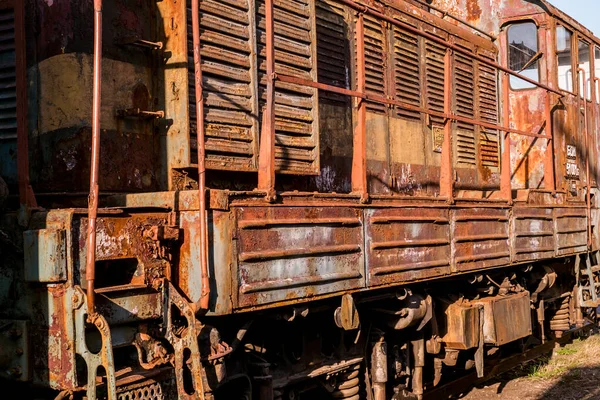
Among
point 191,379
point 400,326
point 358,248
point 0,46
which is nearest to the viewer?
point 191,379

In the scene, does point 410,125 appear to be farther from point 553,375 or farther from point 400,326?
point 553,375

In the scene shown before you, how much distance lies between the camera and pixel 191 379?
343cm

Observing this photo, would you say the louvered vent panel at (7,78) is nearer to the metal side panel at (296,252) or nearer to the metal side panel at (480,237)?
the metal side panel at (296,252)

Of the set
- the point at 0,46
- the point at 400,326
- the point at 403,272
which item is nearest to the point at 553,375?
the point at 400,326

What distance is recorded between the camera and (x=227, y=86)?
4.16 metres

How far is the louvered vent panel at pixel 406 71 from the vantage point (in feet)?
21.8

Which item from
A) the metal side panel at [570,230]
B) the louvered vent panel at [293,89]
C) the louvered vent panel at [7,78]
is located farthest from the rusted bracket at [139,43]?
the metal side panel at [570,230]

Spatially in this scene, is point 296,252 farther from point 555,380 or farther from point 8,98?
point 555,380

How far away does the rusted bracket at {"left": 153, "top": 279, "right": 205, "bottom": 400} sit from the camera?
10.7 feet

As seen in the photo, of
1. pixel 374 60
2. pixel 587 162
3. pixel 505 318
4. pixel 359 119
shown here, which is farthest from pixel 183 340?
pixel 587 162

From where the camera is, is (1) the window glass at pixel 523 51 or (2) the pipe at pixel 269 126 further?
(1) the window glass at pixel 523 51

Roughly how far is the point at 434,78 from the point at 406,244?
2879 mm

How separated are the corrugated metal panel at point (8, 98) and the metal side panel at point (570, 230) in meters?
5.41

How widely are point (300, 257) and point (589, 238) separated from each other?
215 inches
